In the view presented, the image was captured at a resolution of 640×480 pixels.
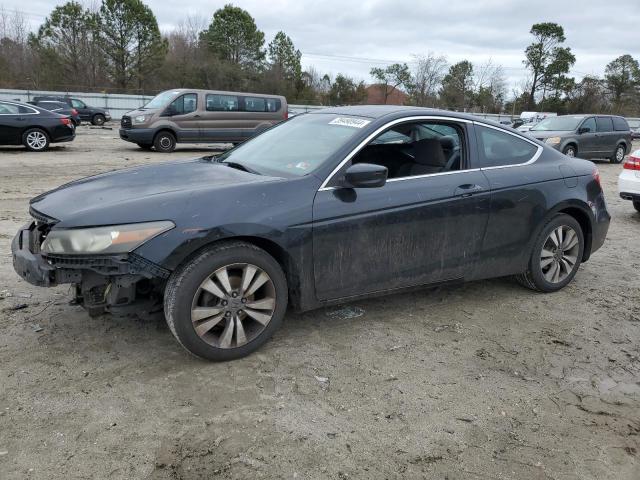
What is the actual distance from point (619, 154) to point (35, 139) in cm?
1875

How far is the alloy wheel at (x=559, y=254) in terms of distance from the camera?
15.2 feet

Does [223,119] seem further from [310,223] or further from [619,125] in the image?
[310,223]

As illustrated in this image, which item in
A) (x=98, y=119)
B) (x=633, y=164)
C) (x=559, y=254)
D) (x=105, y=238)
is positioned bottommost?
(x=559, y=254)

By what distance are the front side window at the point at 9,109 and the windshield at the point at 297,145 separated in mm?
12007

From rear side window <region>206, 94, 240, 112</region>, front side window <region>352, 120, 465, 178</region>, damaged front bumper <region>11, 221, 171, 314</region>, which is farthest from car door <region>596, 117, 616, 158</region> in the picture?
damaged front bumper <region>11, 221, 171, 314</region>

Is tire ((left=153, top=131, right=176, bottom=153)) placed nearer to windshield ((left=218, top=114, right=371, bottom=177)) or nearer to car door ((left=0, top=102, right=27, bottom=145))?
car door ((left=0, top=102, right=27, bottom=145))

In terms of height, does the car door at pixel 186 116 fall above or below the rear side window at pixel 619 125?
below

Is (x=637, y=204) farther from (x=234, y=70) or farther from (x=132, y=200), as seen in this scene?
(x=234, y=70)

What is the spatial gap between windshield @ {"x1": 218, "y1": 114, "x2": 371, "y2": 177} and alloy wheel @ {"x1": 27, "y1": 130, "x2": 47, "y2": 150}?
12155mm

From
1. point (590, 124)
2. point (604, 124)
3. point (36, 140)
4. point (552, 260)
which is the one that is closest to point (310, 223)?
point (552, 260)

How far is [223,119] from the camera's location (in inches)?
651

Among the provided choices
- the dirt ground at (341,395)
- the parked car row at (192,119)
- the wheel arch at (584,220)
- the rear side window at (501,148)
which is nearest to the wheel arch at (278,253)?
the dirt ground at (341,395)

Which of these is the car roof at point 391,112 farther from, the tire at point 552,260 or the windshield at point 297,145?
the tire at point 552,260

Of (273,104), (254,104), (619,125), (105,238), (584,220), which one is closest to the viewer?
(105,238)
